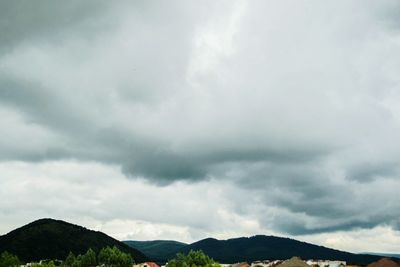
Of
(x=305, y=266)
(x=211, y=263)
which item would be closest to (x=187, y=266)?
(x=211, y=263)

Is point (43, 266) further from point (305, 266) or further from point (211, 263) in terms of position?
point (305, 266)

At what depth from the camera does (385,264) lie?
627 ft

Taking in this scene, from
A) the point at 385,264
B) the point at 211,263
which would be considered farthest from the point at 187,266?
the point at 385,264

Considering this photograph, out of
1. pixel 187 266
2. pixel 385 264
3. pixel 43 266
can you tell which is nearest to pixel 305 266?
pixel 385 264

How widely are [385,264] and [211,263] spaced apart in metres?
67.1

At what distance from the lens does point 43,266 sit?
7849 inches

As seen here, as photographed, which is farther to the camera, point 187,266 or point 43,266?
point 43,266

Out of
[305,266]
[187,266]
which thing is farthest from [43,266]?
[305,266]

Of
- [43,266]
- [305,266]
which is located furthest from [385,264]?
[43,266]

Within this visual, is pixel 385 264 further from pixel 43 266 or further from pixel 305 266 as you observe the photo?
pixel 43 266

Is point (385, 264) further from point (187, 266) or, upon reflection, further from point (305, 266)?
point (187, 266)

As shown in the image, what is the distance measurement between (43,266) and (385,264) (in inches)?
5303

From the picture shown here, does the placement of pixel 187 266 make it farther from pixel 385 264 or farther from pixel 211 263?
pixel 385 264

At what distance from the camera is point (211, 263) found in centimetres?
18975
